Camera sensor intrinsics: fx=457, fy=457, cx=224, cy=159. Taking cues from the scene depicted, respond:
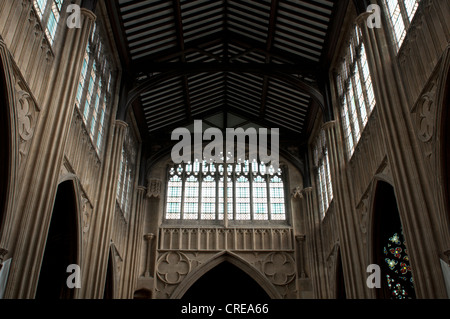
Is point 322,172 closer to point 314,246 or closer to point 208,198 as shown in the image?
point 314,246

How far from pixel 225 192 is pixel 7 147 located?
14538mm

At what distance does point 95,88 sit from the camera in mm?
14648

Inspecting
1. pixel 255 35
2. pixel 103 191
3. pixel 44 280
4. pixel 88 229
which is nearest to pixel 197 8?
pixel 255 35

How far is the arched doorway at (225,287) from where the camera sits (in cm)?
2328

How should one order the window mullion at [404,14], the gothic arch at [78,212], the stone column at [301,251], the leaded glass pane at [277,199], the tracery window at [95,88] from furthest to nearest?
the leaded glass pane at [277,199] < the stone column at [301,251] < the tracery window at [95,88] < the gothic arch at [78,212] < the window mullion at [404,14]

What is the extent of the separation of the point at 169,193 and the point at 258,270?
5.78 metres

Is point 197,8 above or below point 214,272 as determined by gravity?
above

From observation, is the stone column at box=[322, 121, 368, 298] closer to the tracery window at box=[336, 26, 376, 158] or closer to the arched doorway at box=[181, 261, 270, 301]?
the tracery window at box=[336, 26, 376, 158]

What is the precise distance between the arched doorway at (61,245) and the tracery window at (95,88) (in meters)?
2.30

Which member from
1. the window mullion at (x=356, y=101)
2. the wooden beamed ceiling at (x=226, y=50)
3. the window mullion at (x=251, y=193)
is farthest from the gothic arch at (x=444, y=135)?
the window mullion at (x=251, y=193)

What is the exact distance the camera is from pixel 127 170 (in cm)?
2003

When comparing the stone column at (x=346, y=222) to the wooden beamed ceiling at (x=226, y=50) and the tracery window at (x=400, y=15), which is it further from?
the tracery window at (x=400, y=15)
